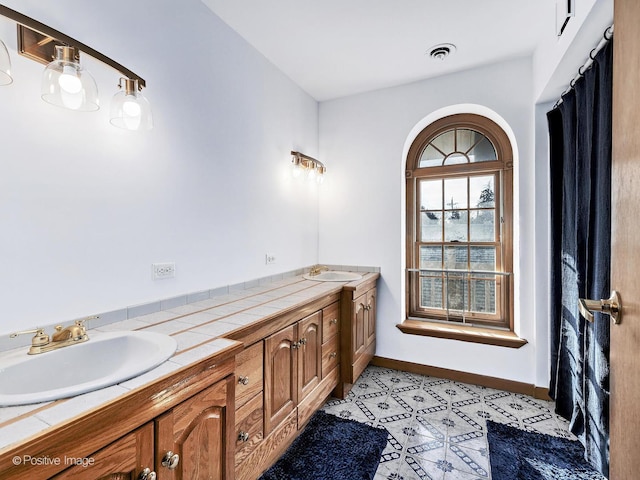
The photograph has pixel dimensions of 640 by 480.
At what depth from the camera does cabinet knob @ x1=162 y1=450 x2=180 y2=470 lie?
2.74 feet

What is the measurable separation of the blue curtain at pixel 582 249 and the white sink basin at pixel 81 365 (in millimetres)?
1822

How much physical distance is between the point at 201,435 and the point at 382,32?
2.36 m

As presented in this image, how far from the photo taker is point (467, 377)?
2494 millimetres

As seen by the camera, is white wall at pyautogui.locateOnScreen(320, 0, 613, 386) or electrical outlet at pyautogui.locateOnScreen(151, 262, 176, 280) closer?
electrical outlet at pyautogui.locateOnScreen(151, 262, 176, 280)

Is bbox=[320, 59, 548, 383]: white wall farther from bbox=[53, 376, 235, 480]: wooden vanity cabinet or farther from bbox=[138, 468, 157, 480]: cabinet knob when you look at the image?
bbox=[138, 468, 157, 480]: cabinet knob

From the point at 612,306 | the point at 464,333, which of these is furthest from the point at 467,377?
the point at 612,306

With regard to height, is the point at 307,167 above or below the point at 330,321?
above

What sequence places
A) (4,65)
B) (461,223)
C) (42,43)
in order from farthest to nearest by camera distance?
(461,223) → (42,43) → (4,65)

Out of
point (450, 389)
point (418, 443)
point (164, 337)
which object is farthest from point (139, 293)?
point (450, 389)

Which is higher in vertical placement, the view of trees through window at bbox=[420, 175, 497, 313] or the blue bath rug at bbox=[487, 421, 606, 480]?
the view of trees through window at bbox=[420, 175, 497, 313]

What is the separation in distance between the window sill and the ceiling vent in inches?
83.7

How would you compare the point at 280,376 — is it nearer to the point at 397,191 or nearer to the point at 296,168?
the point at 296,168

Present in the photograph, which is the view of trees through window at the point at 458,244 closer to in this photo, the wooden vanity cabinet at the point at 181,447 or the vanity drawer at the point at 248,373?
the vanity drawer at the point at 248,373

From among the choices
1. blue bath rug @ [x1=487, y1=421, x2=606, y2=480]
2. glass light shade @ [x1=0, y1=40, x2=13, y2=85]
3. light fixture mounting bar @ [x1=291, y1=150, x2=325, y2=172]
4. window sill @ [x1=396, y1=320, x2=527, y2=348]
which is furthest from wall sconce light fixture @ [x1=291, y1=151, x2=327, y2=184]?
blue bath rug @ [x1=487, y1=421, x2=606, y2=480]
